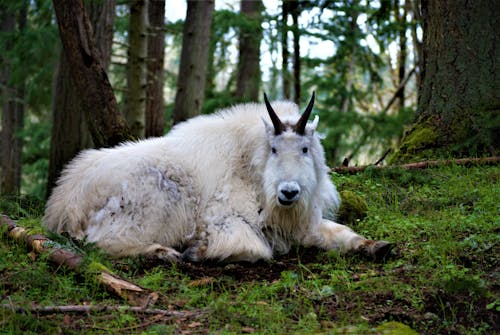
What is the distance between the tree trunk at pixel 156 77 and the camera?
12023mm

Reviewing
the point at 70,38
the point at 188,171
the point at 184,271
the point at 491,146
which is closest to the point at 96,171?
the point at 188,171

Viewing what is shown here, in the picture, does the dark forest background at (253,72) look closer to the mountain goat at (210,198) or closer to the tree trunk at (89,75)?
the tree trunk at (89,75)

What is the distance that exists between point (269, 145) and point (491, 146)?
3.30 metres

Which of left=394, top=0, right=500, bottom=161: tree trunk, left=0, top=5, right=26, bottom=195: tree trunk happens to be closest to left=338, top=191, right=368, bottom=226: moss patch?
left=394, top=0, right=500, bottom=161: tree trunk

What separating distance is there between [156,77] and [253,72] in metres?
Answer: 3.16

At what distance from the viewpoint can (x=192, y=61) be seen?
1128cm

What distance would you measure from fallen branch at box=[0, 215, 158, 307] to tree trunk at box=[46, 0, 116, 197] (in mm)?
3655

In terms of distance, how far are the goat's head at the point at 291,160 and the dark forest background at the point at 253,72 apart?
2.39m

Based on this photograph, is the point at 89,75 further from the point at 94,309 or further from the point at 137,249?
the point at 94,309

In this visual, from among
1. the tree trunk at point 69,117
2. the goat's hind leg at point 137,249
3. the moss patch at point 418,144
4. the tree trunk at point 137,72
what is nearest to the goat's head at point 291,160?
the goat's hind leg at point 137,249

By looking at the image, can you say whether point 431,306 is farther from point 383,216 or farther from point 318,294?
point 383,216

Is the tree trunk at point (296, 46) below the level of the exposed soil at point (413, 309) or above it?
above

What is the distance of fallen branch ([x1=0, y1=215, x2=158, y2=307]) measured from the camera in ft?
14.2

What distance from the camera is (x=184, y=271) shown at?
17.0 ft
